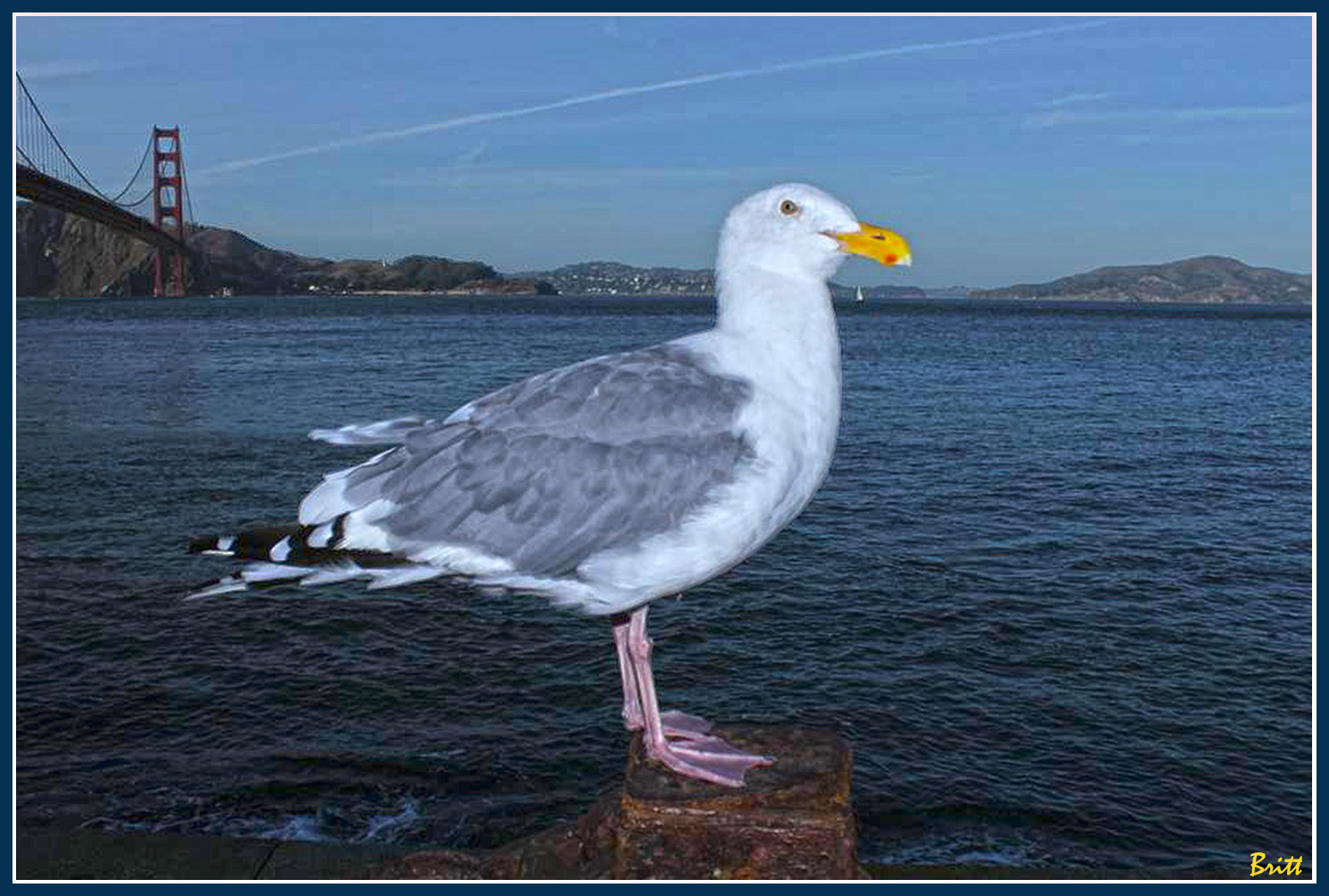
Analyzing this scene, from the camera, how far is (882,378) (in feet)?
170

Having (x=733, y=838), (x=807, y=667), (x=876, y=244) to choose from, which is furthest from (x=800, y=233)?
(x=807, y=667)

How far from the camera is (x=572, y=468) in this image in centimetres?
453

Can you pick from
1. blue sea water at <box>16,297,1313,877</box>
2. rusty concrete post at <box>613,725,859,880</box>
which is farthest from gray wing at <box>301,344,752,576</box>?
blue sea water at <box>16,297,1313,877</box>

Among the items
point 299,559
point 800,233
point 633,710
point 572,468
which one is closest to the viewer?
point 299,559

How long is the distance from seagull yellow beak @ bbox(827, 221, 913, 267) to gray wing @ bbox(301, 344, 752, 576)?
72 cm

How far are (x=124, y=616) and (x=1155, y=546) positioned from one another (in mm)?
17334

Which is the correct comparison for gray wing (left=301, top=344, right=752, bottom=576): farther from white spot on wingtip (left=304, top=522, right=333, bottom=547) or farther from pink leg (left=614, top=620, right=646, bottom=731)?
pink leg (left=614, top=620, right=646, bottom=731)

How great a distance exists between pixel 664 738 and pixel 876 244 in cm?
230

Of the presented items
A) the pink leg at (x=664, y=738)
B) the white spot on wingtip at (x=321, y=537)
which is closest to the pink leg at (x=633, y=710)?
the pink leg at (x=664, y=738)

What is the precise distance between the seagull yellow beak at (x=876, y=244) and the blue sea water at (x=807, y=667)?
187 inches

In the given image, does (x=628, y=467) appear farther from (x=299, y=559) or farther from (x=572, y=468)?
(x=299, y=559)

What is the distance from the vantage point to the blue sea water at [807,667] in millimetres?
11258

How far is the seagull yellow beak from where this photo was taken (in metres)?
4.47

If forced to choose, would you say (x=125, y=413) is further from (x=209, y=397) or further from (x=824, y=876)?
(x=824, y=876)
